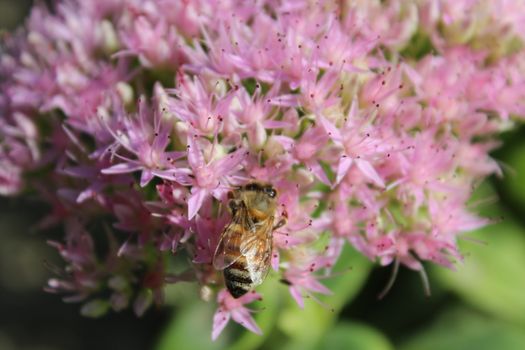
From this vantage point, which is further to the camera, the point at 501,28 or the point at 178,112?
the point at 501,28

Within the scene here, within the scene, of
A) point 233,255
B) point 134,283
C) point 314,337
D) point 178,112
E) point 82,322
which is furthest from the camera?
point 82,322

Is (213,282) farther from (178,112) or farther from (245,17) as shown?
(245,17)

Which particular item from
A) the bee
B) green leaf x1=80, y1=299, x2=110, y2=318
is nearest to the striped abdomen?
the bee

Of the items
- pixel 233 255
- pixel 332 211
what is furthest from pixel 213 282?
pixel 332 211

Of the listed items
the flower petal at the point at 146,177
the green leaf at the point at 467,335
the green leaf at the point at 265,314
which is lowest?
the green leaf at the point at 467,335

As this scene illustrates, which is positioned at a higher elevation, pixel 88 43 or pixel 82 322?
pixel 88 43

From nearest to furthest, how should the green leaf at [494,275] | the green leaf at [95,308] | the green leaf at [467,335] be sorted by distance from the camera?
the green leaf at [95,308] → the green leaf at [467,335] → the green leaf at [494,275]

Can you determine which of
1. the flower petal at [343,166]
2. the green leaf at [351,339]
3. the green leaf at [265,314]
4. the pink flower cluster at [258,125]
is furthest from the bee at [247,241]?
the green leaf at [351,339]

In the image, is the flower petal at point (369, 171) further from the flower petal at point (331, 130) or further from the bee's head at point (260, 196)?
the bee's head at point (260, 196)
